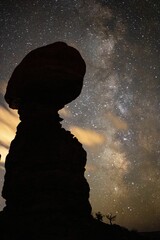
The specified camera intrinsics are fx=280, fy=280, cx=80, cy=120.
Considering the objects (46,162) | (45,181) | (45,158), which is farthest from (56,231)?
(45,158)

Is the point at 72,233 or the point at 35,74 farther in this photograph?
the point at 35,74

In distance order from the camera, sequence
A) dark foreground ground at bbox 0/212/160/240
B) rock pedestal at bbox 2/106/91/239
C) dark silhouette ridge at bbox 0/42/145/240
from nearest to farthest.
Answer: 1. dark foreground ground at bbox 0/212/160/240
2. rock pedestal at bbox 2/106/91/239
3. dark silhouette ridge at bbox 0/42/145/240

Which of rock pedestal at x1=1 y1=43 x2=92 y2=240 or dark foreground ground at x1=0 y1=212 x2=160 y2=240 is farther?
rock pedestal at x1=1 y1=43 x2=92 y2=240

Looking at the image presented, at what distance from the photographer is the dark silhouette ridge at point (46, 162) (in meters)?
20.4

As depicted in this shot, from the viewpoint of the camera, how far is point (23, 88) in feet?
83.1

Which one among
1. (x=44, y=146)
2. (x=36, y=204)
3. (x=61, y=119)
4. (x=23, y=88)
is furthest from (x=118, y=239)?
(x=23, y=88)

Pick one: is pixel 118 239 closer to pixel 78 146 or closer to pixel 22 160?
pixel 78 146

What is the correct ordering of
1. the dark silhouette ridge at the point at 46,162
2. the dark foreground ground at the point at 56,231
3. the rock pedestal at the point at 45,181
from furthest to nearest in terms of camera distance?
the dark silhouette ridge at the point at 46,162
the rock pedestal at the point at 45,181
the dark foreground ground at the point at 56,231

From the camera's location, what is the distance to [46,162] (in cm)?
2311

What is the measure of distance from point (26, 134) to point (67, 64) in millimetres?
7508

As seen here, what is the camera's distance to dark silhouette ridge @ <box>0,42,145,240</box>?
67.1 ft

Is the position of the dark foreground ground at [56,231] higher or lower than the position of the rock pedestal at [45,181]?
lower

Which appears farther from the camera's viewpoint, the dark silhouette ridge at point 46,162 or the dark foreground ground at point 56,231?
the dark silhouette ridge at point 46,162

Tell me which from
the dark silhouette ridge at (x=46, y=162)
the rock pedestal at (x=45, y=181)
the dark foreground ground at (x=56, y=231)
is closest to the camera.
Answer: the dark foreground ground at (x=56, y=231)
